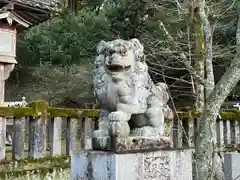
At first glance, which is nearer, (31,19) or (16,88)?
(31,19)

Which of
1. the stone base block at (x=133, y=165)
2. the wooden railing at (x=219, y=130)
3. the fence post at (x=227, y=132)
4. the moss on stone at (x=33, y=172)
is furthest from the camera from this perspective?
the fence post at (x=227, y=132)

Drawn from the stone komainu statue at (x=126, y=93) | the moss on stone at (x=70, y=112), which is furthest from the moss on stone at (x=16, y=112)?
the stone komainu statue at (x=126, y=93)

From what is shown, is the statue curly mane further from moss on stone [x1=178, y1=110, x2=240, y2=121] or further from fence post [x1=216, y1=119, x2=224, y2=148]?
fence post [x1=216, y1=119, x2=224, y2=148]

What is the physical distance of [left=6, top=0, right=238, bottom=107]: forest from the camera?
11.3 metres

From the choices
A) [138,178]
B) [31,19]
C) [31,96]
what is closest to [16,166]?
[138,178]

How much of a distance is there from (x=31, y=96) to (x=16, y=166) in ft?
43.4

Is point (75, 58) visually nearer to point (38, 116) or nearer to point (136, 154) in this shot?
point (38, 116)

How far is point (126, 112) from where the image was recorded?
367 cm

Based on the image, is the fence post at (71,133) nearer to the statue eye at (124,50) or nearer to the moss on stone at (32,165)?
the moss on stone at (32,165)

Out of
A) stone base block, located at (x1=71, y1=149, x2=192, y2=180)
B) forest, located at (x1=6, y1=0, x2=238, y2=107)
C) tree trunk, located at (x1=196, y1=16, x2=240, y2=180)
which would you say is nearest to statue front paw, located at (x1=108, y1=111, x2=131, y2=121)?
stone base block, located at (x1=71, y1=149, x2=192, y2=180)

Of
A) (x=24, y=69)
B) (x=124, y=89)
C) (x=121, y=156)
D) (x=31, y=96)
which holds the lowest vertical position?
(x=121, y=156)

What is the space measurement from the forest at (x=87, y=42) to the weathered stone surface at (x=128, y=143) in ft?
20.9

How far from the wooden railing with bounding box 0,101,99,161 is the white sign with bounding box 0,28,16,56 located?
5.57 meters

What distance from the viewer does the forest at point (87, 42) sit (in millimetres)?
11281
